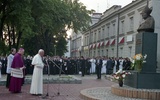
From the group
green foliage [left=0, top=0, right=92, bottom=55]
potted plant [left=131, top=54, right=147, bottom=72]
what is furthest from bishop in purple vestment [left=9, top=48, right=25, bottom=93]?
green foliage [left=0, top=0, right=92, bottom=55]

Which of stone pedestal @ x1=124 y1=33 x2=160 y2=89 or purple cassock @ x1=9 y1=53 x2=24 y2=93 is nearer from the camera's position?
stone pedestal @ x1=124 y1=33 x2=160 y2=89

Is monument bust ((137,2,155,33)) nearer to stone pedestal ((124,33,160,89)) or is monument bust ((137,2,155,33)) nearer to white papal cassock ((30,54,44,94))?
stone pedestal ((124,33,160,89))

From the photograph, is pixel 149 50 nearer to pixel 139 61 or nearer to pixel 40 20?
pixel 139 61

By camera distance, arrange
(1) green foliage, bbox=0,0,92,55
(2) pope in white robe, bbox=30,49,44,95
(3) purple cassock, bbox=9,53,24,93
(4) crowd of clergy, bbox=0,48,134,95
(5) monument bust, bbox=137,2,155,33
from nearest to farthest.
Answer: (5) monument bust, bbox=137,2,155,33 → (2) pope in white robe, bbox=30,49,44,95 → (4) crowd of clergy, bbox=0,48,134,95 → (3) purple cassock, bbox=9,53,24,93 → (1) green foliage, bbox=0,0,92,55

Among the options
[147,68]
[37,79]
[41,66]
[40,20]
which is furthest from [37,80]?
[40,20]

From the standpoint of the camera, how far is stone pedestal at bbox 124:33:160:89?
11680 millimetres

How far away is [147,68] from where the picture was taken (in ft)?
39.4

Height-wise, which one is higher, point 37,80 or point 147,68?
point 147,68

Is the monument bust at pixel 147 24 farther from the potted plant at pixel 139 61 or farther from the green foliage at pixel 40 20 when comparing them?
the green foliage at pixel 40 20

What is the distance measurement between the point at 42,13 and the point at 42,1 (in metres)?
2.21

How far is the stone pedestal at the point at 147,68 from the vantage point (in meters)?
11.7

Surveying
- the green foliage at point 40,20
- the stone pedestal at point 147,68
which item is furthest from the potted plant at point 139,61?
the green foliage at point 40,20

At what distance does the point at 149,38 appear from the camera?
12.1 meters

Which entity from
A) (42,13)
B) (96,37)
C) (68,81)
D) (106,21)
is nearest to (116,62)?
(42,13)
